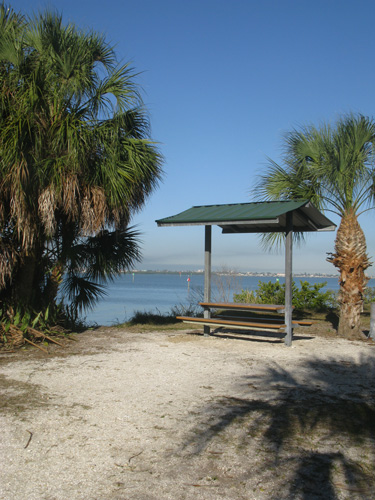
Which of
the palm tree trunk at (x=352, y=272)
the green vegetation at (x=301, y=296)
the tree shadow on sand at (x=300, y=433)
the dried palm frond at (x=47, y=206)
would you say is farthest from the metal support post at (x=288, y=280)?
the green vegetation at (x=301, y=296)

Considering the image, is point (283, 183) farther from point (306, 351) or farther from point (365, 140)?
point (306, 351)

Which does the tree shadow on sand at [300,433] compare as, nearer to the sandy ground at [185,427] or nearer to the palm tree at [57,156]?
the sandy ground at [185,427]

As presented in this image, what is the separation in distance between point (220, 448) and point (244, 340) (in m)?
5.92

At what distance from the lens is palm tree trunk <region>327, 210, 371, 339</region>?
10320mm

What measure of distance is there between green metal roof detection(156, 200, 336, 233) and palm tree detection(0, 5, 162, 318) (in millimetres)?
1088

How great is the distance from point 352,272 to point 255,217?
3.21m

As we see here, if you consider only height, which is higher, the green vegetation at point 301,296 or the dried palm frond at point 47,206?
the dried palm frond at point 47,206

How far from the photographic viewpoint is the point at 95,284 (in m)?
10.3

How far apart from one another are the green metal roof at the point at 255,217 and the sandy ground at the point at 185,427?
2.49m

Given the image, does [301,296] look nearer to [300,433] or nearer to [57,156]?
[57,156]

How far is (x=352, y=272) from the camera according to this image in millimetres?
10367

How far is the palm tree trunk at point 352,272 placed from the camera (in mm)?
10320

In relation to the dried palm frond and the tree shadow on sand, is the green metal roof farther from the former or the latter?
the tree shadow on sand

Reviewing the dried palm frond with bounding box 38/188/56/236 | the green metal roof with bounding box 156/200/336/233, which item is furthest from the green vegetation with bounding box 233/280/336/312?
the dried palm frond with bounding box 38/188/56/236
